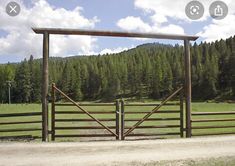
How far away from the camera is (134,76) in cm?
15375

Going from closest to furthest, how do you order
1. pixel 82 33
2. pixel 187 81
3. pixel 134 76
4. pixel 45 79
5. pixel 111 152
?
1. pixel 111 152
2. pixel 45 79
3. pixel 82 33
4. pixel 187 81
5. pixel 134 76

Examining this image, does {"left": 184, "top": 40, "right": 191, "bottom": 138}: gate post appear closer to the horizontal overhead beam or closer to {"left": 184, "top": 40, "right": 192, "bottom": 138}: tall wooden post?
{"left": 184, "top": 40, "right": 192, "bottom": 138}: tall wooden post

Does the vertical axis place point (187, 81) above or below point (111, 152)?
above

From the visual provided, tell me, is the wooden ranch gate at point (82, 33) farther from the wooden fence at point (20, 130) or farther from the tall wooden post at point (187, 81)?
the wooden fence at point (20, 130)

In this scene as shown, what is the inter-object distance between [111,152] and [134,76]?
14199 cm

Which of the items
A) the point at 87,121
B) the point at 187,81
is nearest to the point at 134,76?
the point at 87,121

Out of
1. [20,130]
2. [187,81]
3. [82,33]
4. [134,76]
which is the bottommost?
[20,130]

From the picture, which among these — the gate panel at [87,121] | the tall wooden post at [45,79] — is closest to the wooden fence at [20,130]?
the tall wooden post at [45,79]

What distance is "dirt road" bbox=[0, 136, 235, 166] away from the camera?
10648 mm

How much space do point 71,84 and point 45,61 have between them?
127831mm

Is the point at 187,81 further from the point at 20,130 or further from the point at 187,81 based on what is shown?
the point at 20,130

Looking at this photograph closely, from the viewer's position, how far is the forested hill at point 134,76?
12912 cm

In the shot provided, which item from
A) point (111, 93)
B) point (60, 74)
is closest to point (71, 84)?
point (60, 74)

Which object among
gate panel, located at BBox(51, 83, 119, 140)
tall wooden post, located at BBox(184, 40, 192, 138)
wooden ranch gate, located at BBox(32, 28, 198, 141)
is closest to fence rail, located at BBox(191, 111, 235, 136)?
tall wooden post, located at BBox(184, 40, 192, 138)
